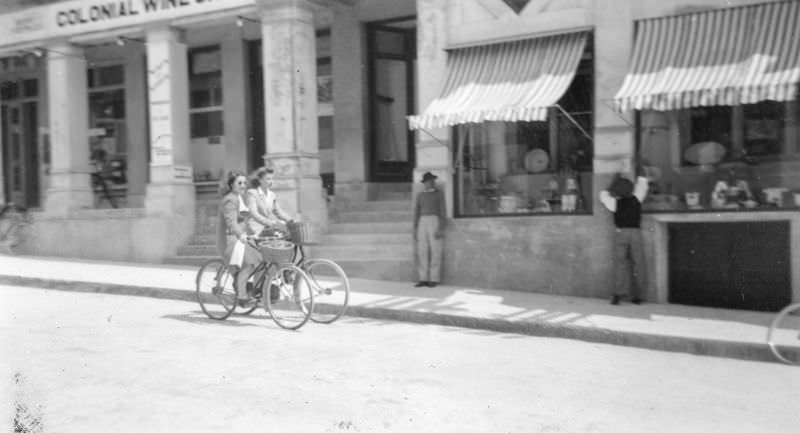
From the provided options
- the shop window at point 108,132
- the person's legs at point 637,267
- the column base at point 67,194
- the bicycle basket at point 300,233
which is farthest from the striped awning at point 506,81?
the shop window at point 108,132

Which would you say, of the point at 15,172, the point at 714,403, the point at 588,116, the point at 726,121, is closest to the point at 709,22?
the point at 726,121

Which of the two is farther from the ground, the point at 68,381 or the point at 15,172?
the point at 15,172

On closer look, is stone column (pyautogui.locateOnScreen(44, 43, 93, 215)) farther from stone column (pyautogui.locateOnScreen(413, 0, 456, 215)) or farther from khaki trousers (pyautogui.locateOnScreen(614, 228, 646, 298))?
khaki trousers (pyautogui.locateOnScreen(614, 228, 646, 298))

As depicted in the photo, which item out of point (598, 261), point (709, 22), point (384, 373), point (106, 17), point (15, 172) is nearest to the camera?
point (384, 373)

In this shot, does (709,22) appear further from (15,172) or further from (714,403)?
(15,172)

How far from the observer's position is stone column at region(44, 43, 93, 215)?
15734 millimetres

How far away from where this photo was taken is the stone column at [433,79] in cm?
1208

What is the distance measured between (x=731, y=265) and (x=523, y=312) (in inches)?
118

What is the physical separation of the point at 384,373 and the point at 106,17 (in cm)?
1198

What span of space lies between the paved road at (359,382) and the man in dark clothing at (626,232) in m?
2.29

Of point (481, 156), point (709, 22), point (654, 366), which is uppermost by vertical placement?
point (709, 22)

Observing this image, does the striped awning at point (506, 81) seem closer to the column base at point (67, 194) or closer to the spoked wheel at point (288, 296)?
the spoked wheel at point (288, 296)

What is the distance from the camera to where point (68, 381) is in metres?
5.83

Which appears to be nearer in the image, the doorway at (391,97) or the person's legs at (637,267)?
the person's legs at (637,267)
